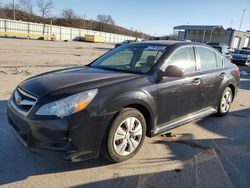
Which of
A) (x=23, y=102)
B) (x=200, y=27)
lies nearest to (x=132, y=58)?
(x=23, y=102)

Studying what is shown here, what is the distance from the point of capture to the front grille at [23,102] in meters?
2.93

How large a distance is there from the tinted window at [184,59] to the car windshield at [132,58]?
218 mm

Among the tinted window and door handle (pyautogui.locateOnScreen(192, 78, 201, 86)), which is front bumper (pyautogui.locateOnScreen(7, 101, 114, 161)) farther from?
door handle (pyautogui.locateOnScreen(192, 78, 201, 86))

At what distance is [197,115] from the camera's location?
4.57 meters

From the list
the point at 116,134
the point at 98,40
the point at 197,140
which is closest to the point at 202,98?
the point at 197,140

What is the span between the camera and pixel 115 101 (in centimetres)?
306

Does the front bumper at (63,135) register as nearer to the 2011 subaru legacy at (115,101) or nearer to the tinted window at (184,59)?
the 2011 subaru legacy at (115,101)

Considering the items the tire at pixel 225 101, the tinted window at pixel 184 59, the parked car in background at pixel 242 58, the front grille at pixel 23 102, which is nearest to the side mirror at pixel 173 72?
the tinted window at pixel 184 59

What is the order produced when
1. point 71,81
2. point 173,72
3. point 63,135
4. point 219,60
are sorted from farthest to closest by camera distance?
1. point 219,60
2. point 173,72
3. point 71,81
4. point 63,135

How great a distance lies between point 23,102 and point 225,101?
4352mm

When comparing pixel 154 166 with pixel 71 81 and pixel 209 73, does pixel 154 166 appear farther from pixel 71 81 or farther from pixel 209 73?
pixel 209 73

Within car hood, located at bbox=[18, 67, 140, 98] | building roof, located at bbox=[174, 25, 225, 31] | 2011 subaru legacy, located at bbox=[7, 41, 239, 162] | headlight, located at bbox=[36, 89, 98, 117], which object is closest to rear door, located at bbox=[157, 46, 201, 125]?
2011 subaru legacy, located at bbox=[7, 41, 239, 162]

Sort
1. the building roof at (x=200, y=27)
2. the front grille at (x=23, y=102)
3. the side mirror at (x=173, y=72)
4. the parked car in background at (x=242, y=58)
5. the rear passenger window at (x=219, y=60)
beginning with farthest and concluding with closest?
1. the building roof at (x=200, y=27)
2. the parked car in background at (x=242, y=58)
3. the rear passenger window at (x=219, y=60)
4. the side mirror at (x=173, y=72)
5. the front grille at (x=23, y=102)

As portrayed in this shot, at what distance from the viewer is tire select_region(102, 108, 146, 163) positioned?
3123 millimetres
